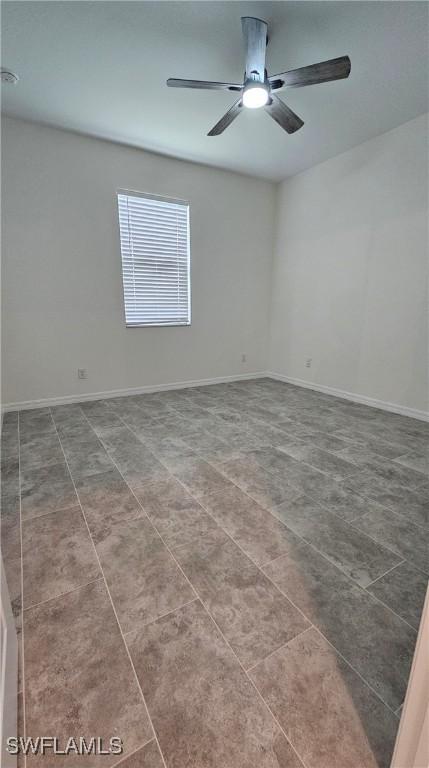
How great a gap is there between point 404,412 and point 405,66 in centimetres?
296

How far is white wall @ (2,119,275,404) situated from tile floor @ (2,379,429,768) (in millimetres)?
1326

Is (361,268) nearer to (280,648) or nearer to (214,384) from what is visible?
(214,384)

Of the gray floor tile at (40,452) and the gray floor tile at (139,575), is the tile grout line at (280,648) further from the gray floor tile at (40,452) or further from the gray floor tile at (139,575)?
the gray floor tile at (40,452)

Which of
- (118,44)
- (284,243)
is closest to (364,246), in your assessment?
(284,243)

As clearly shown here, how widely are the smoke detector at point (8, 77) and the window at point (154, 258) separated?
4.09 feet

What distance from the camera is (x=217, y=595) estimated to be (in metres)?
1.28

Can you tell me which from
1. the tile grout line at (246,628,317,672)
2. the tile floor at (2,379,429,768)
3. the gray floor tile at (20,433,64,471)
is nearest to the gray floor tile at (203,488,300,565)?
the tile floor at (2,379,429,768)

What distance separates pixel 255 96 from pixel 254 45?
0.24 metres

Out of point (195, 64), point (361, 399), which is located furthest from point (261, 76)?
point (361, 399)

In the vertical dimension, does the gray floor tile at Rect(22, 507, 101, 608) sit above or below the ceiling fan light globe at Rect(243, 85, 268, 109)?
below

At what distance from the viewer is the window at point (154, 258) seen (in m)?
3.76

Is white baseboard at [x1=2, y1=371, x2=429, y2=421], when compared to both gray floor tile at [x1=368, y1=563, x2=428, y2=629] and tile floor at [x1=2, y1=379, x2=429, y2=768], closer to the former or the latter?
tile floor at [x1=2, y1=379, x2=429, y2=768]

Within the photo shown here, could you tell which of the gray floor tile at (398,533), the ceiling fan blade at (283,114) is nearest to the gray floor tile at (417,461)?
the gray floor tile at (398,533)

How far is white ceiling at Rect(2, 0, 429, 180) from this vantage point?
1.94 m
